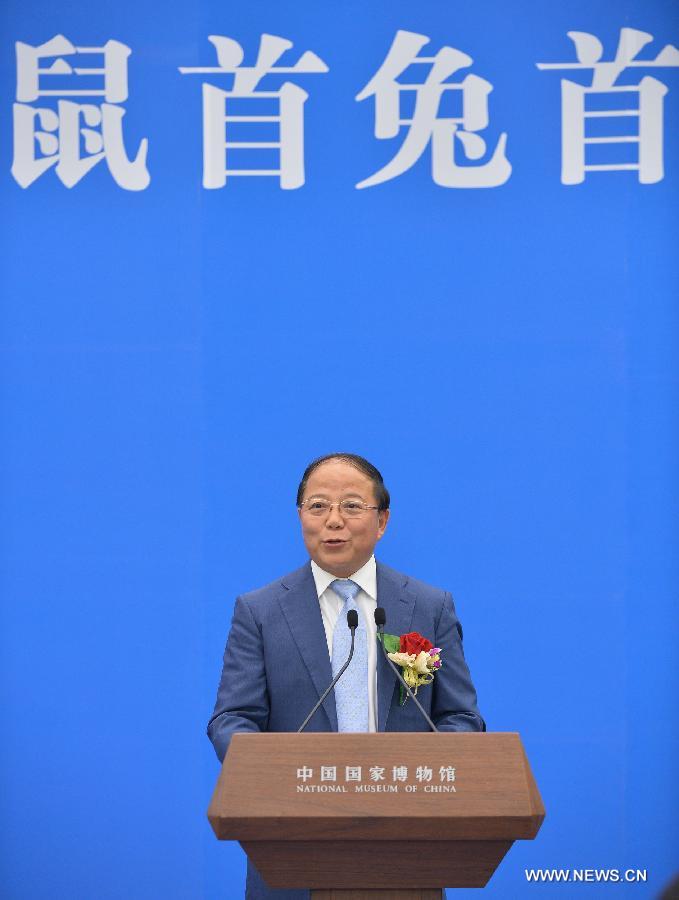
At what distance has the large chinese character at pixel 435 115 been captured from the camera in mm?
3420

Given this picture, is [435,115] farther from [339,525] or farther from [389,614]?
[389,614]

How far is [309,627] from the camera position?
7.71 ft

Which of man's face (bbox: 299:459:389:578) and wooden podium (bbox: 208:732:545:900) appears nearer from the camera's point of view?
wooden podium (bbox: 208:732:545:900)

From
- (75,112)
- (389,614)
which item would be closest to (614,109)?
(75,112)

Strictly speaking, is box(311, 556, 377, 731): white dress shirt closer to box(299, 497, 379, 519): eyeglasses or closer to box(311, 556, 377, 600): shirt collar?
box(311, 556, 377, 600): shirt collar

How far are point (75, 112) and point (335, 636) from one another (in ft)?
6.23

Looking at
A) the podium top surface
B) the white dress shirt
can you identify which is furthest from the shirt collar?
the podium top surface

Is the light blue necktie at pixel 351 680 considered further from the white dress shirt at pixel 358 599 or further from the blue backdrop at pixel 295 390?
the blue backdrop at pixel 295 390

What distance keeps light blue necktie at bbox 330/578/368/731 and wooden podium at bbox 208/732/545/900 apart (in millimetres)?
480

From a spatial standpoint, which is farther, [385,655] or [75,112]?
[75,112]

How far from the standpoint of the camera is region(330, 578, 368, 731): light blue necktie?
2283 mm
